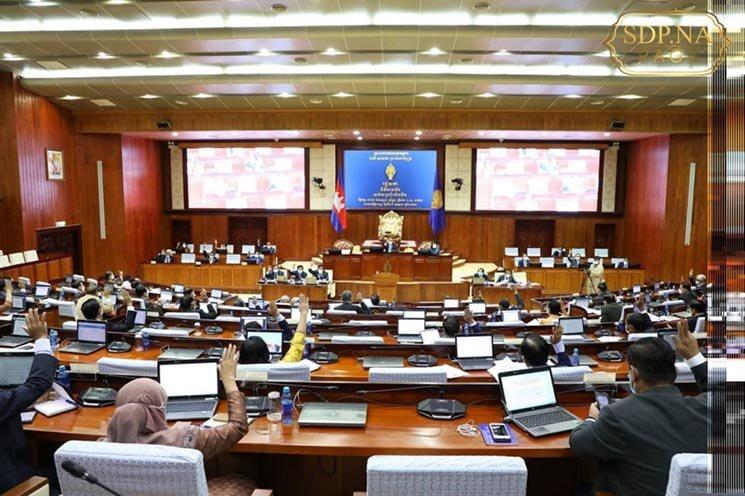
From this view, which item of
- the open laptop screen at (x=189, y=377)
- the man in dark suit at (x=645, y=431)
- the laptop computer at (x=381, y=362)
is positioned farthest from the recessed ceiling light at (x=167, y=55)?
the man in dark suit at (x=645, y=431)

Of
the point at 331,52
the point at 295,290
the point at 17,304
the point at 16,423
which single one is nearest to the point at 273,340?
the point at 16,423

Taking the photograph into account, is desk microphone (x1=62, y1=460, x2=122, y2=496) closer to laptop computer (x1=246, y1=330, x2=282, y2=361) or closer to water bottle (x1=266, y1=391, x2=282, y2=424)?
water bottle (x1=266, y1=391, x2=282, y2=424)

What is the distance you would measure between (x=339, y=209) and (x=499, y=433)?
43.3 ft

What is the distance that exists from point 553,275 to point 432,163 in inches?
213

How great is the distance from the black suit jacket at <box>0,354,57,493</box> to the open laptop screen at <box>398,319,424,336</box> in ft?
13.8

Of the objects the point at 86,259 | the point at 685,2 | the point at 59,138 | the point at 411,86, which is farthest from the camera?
the point at 86,259

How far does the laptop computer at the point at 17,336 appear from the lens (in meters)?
5.65

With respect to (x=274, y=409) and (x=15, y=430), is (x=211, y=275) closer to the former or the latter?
(x=274, y=409)

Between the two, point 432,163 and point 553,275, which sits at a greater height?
point 432,163

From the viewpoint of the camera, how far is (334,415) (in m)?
3.25

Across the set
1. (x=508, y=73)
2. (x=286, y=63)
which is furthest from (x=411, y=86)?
(x=286, y=63)

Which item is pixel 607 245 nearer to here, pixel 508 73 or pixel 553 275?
pixel 553 275

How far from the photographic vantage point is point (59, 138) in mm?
13789

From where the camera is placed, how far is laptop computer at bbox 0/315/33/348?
565 centimetres
